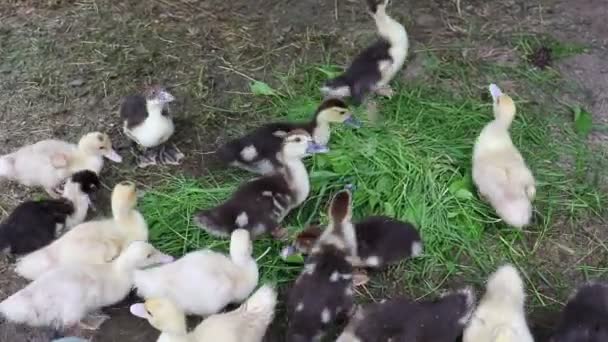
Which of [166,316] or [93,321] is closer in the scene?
[166,316]

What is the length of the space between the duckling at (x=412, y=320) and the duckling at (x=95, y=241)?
103cm

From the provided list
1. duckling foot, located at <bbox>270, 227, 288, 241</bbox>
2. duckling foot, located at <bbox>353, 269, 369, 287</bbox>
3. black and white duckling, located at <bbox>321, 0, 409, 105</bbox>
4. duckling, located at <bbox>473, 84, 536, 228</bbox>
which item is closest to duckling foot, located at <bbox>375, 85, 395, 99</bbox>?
black and white duckling, located at <bbox>321, 0, 409, 105</bbox>

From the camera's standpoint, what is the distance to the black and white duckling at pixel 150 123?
3.76 m

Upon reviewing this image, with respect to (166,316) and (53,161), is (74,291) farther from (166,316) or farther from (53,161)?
(53,161)

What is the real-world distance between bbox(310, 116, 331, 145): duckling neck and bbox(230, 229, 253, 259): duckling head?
0.77 metres

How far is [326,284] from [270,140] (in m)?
0.93

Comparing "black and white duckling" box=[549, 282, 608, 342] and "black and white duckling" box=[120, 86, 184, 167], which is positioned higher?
"black and white duckling" box=[120, 86, 184, 167]

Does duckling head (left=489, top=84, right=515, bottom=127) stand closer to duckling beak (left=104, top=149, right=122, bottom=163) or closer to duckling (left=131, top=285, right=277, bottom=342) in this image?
duckling (left=131, top=285, right=277, bottom=342)

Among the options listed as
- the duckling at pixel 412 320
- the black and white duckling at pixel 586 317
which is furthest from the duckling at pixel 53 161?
the black and white duckling at pixel 586 317

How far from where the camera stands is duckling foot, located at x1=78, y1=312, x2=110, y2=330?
10.4ft

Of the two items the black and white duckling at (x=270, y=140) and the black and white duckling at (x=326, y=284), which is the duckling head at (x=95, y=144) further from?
the black and white duckling at (x=326, y=284)

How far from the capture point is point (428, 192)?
11.8 ft

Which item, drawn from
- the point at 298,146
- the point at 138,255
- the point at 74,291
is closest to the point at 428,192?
the point at 298,146

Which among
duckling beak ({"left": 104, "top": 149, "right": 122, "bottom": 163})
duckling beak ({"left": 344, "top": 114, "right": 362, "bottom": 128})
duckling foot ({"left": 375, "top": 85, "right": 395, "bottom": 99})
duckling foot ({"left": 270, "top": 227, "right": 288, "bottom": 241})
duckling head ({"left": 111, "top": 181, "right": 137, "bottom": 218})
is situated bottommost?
duckling foot ({"left": 270, "top": 227, "right": 288, "bottom": 241})
